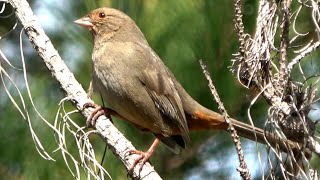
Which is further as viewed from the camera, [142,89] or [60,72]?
[142,89]

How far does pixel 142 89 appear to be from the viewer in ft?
16.8

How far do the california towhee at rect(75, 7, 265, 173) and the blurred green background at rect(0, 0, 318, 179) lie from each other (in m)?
0.08

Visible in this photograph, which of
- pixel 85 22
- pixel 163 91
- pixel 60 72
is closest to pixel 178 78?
pixel 163 91

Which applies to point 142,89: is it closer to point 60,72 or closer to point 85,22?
point 85,22

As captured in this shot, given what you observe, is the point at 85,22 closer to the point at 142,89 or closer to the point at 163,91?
the point at 142,89

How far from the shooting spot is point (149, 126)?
197 inches

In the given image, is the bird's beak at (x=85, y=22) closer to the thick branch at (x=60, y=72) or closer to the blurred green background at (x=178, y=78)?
the blurred green background at (x=178, y=78)

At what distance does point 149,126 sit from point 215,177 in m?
0.57

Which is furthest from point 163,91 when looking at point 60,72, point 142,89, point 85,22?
point 60,72

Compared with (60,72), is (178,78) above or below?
below

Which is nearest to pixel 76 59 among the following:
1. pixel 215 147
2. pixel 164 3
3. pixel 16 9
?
pixel 164 3

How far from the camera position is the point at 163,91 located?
519cm

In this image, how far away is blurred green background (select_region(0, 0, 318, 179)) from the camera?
4695mm

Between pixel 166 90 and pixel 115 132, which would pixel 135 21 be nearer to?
Answer: pixel 166 90
